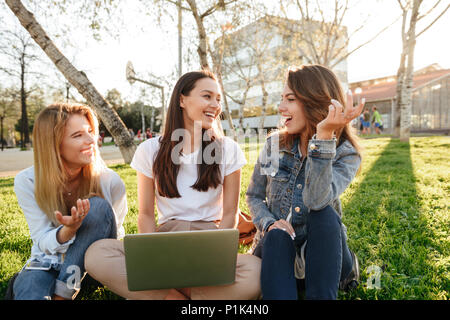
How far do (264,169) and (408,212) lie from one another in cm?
→ 254

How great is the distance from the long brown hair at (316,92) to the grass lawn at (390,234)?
0.79 ft

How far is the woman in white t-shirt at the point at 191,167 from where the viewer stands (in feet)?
8.02

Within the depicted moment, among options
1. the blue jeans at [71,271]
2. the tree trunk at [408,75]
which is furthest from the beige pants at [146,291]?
the tree trunk at [408,75]

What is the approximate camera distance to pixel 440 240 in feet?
9.91

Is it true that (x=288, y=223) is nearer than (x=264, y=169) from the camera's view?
Yes

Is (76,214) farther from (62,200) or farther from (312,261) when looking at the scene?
(312,261)

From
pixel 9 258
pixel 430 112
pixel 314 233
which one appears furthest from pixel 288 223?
pixel 430 112

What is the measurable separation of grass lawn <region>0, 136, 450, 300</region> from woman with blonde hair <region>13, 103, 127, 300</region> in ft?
0.95

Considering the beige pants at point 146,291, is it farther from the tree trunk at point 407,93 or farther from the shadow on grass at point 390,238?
the tree trunk at point 407,93

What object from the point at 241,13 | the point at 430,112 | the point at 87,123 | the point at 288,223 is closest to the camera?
the point at 288,223

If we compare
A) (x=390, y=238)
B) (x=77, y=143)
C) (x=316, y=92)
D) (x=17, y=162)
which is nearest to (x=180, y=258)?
(x=77, y=143)

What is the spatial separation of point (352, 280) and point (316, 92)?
123cm
